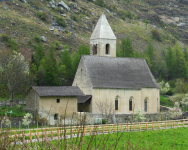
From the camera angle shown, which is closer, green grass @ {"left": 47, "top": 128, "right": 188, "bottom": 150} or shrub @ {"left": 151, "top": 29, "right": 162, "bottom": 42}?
green grass @ {"left": 47, "top": 128, "right": 188, "bottom": 150}

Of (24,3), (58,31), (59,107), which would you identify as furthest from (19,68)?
(24,3)

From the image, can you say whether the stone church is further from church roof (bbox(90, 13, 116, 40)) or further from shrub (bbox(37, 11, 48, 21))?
shrub (bbox(37, 11, 48, 21))

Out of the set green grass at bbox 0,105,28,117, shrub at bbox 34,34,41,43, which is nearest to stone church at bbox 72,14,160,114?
green grass at bbox 0,105,28,117

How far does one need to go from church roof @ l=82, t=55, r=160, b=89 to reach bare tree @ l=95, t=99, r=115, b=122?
2040 mm

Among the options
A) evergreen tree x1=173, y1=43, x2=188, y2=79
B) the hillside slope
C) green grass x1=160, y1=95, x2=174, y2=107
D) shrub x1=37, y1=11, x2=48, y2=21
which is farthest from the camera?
shrub x1=37, y1=11, x2=48, y2=21

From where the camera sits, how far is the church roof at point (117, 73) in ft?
160

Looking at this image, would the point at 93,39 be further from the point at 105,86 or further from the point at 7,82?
the point at 7,82

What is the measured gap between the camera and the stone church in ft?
157

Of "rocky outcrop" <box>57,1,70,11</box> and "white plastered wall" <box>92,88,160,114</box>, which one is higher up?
"rocky outcrop" <box>57,1,70,11</box>

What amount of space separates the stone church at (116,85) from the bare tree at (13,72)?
7.70m

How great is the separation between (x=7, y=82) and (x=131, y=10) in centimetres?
11955

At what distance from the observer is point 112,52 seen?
55.1 meters

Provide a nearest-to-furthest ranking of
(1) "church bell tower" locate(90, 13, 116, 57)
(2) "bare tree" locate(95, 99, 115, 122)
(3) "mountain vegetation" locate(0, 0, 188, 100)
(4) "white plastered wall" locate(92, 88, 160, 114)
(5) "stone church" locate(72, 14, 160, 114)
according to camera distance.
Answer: (2) "bare tree" locate(95, 99, 115, 122) → (4) "white plastered wall" locate(92, 88, 160, 114) → (5) "stone church" locate(72, 14, 160, 114) → (1) "church bell tower" locate(90, 13, 116, 57) → (3) "mountain vegetation" locate(0, 0, 188, 100)

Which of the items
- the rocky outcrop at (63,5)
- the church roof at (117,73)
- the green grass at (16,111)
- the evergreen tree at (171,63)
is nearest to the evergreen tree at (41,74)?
the church roof at (117,73)
